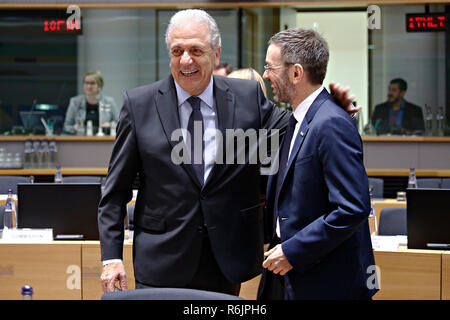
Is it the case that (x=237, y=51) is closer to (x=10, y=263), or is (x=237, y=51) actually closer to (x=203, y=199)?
(x=10, y=263)

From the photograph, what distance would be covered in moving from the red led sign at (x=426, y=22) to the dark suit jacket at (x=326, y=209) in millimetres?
6367

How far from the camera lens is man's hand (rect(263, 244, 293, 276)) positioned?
2.05 metres

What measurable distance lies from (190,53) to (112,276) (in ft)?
2.49

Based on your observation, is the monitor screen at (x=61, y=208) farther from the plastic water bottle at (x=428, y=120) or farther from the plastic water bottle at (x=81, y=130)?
the plastic water bottle at (x=428, y=120)

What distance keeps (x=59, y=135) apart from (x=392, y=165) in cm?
411

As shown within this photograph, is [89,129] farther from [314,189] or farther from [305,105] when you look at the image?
[314,189]

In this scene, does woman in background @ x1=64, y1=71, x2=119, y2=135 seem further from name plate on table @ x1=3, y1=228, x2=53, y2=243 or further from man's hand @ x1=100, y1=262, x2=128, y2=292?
man's hand @ x1=100, y1=262, x2=128, y2=292

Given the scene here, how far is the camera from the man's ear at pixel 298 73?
215 cm

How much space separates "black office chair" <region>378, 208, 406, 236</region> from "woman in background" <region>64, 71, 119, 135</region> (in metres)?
4.98

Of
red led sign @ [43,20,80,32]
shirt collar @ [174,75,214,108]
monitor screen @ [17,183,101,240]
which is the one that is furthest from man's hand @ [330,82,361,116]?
red led sign @ [43,20,80,32]

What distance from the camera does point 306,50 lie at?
7.03ft

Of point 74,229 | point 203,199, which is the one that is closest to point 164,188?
point 203,199

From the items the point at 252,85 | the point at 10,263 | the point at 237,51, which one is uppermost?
the point at 237,51
